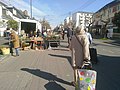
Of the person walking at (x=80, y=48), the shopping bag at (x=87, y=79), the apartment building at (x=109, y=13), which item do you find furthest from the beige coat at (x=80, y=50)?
the apartment building at (x=109, y=13)

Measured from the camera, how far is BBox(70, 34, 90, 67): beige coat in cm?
643

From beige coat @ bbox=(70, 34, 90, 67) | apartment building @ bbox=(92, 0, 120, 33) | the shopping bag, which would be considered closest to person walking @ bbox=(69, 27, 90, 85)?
beige coat @ bbox=(70, 34, 90, 67)

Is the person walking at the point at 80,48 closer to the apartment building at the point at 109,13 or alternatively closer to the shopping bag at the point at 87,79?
the shopping bag at the point at 87,79

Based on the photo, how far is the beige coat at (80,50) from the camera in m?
6.43

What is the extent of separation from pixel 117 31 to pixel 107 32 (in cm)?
206

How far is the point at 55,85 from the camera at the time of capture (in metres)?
7.34

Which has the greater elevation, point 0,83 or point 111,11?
point 111,11

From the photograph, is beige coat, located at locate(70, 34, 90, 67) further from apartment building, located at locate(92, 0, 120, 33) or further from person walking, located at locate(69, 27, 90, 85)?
apartment building, located at locate(92, 0, 120, 33)

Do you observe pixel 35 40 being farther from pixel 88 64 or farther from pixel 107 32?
pixel 107 32

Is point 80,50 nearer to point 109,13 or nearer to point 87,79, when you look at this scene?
point 87,79

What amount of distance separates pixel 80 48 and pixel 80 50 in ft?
0.19

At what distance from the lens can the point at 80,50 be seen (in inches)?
258

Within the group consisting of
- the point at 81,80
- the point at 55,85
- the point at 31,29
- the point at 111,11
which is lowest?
the point at 55,85

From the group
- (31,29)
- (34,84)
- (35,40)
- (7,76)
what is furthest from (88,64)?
(31,29)
